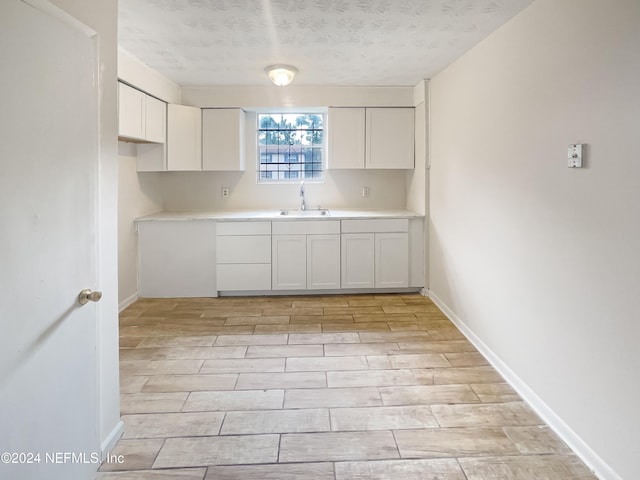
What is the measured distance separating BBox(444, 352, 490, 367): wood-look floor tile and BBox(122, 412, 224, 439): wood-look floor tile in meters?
1.60

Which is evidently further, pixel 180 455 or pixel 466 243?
pixel 466 243

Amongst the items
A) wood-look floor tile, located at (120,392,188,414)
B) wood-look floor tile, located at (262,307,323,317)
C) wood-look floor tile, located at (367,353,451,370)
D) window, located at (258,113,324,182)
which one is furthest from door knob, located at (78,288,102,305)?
Result: window, located at (258,113,324,182)

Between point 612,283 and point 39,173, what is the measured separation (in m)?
2.18

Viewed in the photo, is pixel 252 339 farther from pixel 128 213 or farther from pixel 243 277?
pixel 128 213

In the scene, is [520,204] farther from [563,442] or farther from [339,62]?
[339,62]

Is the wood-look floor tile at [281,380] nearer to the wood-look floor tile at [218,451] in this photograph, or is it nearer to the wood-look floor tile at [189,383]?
the wood-look floor tile at [189,383]

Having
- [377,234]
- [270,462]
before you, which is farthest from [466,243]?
[270,462]

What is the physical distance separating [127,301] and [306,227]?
194cm

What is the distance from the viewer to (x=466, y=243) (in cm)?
336

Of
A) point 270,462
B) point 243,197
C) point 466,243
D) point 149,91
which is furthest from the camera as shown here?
point 243,197

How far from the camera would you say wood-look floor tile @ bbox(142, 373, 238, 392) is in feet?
8.25

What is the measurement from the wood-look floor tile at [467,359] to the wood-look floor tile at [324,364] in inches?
24.0

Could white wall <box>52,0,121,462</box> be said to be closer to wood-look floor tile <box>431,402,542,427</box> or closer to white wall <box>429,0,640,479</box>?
wood-look floor tile <box>431,402,542,427</box>

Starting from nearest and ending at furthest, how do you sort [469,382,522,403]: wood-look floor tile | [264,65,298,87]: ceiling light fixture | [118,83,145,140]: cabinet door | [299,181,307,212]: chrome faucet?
[469,382,522,403]: wood-look floor tile, [118,83,145,140]: cabinet door, [264,65,298,87]: ceiling light fixture, [299,181,307,212]: chrome faucet
